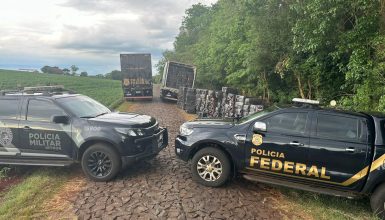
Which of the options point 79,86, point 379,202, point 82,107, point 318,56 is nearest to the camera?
point 379,202

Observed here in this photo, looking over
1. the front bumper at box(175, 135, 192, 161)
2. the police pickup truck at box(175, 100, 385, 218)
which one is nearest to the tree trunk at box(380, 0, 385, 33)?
the police pickup truck at box(175, 100, 385, 218)

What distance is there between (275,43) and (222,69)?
9.74 meters

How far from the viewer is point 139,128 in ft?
22.7

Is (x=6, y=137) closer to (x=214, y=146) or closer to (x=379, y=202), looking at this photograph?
(x=214, y=146)

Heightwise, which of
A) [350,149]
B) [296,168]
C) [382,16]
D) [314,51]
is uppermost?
[382,16]

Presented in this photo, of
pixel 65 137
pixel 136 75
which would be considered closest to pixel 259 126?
pixel 65 137

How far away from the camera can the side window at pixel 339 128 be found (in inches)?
216

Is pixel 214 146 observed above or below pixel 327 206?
above

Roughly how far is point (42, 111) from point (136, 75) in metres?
17.7

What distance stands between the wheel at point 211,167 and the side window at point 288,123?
1.09 m

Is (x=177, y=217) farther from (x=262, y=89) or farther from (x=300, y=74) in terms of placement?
(x=262, y=89)

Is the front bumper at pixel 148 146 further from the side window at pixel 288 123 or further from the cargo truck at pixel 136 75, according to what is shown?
the cargo truck at pixel 136 75

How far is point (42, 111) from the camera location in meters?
6.92

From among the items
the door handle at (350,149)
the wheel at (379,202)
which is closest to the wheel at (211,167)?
the door handle at (350,149)
